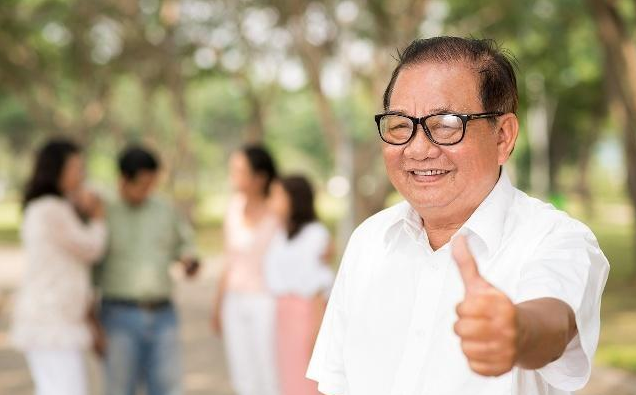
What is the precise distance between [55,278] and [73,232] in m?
0.26

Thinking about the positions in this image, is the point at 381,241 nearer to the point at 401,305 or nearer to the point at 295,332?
the point at 401,305

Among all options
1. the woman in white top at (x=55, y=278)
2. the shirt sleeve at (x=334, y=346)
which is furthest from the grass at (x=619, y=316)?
the shirt sleeve at (x=334, y=346)

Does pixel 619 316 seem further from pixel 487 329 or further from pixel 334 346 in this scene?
pixel 487 329

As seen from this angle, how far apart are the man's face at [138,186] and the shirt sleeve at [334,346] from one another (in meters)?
3.76

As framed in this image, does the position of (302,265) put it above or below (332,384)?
below

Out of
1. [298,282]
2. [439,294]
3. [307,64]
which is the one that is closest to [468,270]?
[439,294]

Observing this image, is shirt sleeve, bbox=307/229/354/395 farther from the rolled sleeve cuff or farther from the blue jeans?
the blue jeans

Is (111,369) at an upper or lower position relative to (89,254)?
lower

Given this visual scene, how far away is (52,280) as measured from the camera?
18.1 feet

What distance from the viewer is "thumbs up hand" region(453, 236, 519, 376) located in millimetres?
1533

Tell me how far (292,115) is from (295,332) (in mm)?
95215

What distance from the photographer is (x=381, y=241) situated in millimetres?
2428

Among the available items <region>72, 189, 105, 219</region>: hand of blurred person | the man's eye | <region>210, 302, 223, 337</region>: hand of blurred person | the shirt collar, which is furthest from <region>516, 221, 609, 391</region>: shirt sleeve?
<region>210, 302, 223, 337</region>: hand of blurred person

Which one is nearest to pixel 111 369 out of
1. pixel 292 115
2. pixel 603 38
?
pixel 603 38
